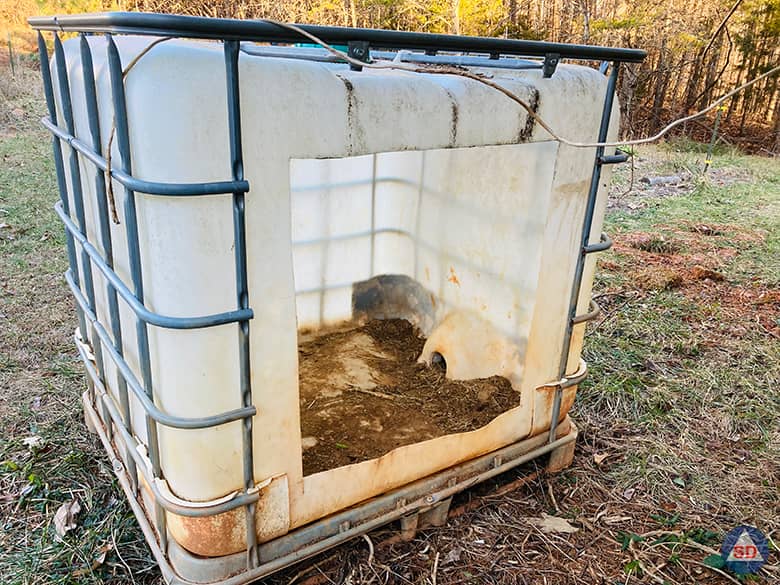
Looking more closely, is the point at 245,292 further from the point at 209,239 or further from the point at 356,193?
the point at 356,193

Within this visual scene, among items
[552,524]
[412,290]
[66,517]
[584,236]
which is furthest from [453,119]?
[66,517]

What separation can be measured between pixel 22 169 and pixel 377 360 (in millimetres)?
5953

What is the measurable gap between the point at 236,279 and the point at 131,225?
0.32 meters

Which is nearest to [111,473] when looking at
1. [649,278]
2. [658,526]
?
[658,526]

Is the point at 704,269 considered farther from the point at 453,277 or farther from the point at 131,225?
the point at 131,225

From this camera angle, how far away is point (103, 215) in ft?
6.97

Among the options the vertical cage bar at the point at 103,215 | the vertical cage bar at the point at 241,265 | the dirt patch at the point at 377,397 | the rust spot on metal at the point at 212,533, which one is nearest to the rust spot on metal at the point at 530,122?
the vertical cage bar at the point at 241,265

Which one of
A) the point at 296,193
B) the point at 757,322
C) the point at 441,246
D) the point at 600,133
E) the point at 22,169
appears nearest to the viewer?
the point at 600,133

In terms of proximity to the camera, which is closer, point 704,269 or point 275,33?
point 275,33

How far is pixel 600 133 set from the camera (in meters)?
2.58

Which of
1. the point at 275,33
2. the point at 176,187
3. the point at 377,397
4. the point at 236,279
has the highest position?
the point at 275,33

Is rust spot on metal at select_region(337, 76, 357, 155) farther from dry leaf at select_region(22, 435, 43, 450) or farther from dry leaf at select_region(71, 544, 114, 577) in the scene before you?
dry leaf at select_region(22, 435, 43, 450)

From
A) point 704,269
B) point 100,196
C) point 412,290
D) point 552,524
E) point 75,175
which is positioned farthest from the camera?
point 704,269

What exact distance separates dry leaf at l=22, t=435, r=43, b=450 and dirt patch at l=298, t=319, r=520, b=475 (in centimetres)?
128
